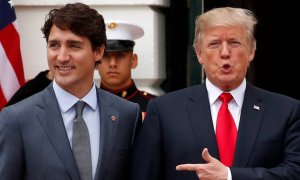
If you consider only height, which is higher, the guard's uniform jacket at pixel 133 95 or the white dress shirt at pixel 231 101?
the white dress shirt at pixel 231 101

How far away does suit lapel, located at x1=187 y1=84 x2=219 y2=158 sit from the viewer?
360 cm

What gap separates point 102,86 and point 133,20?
0.65 meters

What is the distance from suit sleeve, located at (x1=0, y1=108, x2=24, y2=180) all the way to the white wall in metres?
2.42

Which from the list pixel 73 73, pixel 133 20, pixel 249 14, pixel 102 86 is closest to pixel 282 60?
pixel 133 20

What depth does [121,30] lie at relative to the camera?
5445 mm

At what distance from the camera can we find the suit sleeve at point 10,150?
3465mm

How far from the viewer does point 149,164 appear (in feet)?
11.9

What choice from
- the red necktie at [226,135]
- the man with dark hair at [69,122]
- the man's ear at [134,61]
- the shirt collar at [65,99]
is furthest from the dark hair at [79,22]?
the man's ear at [134,61]

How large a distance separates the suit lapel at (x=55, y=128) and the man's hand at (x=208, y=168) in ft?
1.50

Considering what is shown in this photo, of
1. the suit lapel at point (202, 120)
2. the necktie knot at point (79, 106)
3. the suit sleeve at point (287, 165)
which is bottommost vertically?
the suit sleeve at point (287, 165)

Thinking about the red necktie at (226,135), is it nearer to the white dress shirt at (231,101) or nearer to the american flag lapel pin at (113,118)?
the white dress shirt at (231,101)

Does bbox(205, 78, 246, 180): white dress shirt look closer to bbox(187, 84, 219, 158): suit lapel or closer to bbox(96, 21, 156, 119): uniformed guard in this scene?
bbox(187, 84, 219, 158): suit lapel

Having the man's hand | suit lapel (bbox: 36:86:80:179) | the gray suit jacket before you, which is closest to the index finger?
the man's hand

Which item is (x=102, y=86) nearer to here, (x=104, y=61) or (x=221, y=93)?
(x=104, y=61)
